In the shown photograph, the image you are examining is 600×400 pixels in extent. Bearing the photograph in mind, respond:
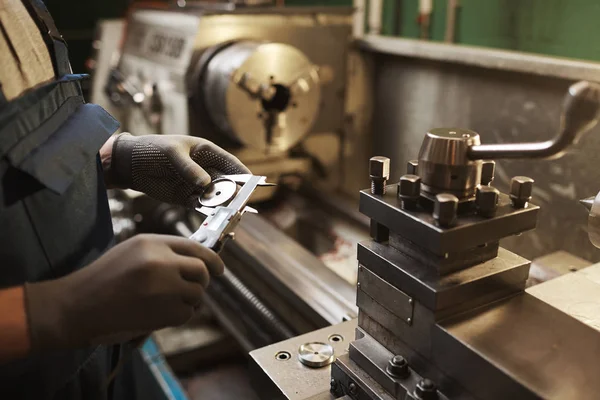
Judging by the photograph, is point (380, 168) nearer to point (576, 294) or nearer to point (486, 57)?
point (576, 294)

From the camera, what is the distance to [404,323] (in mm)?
664

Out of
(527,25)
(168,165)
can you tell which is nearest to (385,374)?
(168,165)

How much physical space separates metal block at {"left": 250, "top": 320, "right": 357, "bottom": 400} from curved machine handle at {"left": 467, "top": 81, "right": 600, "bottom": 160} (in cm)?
38

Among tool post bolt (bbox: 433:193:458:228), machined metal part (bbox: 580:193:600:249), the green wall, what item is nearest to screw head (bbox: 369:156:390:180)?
tool post bolt (bbox: 433:193:458:228)

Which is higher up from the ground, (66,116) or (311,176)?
(66,116)

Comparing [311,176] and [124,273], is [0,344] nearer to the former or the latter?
[124,273]

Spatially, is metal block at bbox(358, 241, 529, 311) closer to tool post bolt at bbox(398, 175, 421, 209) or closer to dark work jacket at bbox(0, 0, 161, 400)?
tool post bolt at bbox(398, 175, 421, 209)

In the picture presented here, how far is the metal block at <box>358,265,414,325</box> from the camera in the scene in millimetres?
650

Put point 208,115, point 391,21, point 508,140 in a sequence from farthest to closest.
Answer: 1. point 391,21
2. point 208,115
3. point 508,140

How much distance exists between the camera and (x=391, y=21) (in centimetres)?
202

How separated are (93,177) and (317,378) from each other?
0.47 metres

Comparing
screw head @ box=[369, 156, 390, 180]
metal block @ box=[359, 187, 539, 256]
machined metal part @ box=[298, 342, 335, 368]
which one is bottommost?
machined metal part @ box=[298, 342, 335, 368]

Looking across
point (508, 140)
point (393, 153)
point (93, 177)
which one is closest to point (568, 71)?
point (508, 140)

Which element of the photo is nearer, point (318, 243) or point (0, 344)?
point (0, 344)
